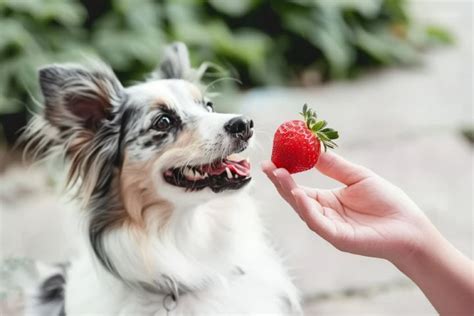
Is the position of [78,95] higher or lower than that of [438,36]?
lower

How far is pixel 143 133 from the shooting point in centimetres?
A: 208

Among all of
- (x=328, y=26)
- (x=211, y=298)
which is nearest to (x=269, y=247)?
(x=211, y=298)

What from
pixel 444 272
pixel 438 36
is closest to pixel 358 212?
pixel 444 272

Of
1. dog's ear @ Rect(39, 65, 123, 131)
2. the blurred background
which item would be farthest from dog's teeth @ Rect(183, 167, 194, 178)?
the blurred background

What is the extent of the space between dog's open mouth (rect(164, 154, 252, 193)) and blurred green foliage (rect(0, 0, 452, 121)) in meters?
2.52

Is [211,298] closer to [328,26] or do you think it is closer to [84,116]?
[84,116]

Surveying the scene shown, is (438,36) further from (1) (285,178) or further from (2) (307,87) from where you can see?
(1) (285,178)

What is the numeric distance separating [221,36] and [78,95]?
3.01 metres

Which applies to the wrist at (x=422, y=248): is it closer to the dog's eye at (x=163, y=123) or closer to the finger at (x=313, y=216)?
the finger at (x=313, y=216)

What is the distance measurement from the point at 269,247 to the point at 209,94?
544 millimetres

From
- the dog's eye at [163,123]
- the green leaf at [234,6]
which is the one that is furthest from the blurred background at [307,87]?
the dog's eye at [163,123]

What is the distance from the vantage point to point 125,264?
2.09 m

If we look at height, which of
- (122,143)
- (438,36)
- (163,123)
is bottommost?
(122,143)

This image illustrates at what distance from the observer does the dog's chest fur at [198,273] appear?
2.12m
